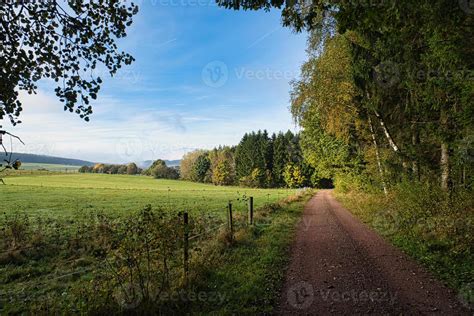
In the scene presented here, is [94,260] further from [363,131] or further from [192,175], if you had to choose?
[192,175]

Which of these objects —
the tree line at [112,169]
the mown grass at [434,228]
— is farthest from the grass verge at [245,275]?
the tree line at [112,169]

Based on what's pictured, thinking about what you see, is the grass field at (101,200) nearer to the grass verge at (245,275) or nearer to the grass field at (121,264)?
the grass field at (121,264)

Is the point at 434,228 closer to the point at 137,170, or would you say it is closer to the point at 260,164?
the point at 260,164

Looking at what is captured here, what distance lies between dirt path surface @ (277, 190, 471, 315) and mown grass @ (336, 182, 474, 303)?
492 millimetres

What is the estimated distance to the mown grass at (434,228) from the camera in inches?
273

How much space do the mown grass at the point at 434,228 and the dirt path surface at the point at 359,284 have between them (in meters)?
0.49

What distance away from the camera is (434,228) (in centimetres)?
974

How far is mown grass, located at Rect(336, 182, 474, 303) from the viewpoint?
6.94m

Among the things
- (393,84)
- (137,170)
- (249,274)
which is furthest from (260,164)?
(249,274)

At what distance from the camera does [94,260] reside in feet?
33.1

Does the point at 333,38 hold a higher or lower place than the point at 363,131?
higher

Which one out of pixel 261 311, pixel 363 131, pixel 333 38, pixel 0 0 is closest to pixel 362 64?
pixel 333 38

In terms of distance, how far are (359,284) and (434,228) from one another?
5.24 metres

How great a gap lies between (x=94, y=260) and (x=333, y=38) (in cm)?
1553
